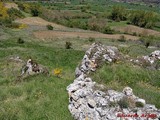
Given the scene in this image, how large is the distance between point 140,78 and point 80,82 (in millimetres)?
4935

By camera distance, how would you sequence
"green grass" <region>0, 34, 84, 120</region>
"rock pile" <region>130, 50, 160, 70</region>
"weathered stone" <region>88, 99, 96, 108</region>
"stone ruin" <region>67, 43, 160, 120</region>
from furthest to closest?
"rock pile" <region>130, 50, 160, 70</region> → "green grass" <region>0, 34, 84, 120</region> → "weathered stone" <region>88, 99, 96, 108</region> → "stone ruin" <region>67, 43, 160, 120</region>

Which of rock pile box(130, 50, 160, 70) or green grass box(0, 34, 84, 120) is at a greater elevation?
green grass box(0, 34, 84, 120)

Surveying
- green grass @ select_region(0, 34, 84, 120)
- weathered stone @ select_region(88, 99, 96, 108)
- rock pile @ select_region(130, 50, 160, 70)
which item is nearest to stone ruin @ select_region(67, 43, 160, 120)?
weathered stone @ select_region(88, 99, 96, 108)

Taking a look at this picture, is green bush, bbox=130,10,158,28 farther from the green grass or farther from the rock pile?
the green grass

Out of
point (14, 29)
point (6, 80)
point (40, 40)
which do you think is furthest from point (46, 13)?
point (6, 80)

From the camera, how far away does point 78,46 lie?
52688 mm

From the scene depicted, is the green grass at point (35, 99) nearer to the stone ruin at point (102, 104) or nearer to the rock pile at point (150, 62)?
the stone ruin at point (102, 104)

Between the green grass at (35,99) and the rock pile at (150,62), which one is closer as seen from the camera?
the green grass at (35,99)

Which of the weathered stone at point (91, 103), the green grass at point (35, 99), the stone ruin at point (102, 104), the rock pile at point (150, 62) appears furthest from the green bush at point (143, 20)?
the weathered stone at point (91, 103)

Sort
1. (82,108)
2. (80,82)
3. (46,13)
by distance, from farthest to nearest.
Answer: (46,13) < (80,82) < (82,108)

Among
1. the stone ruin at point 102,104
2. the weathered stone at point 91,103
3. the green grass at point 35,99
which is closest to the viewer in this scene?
the stone ruin at point 102,104

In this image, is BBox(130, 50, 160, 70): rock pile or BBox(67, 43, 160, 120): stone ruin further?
BBox(130, 50, 160, 70): rock pile

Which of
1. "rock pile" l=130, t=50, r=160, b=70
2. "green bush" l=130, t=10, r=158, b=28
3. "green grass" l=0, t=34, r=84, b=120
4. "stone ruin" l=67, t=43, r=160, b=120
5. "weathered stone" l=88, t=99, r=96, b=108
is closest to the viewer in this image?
"stone ruin" l=67, t=43, r=160, b=120

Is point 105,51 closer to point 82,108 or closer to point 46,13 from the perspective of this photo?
point 82,108
